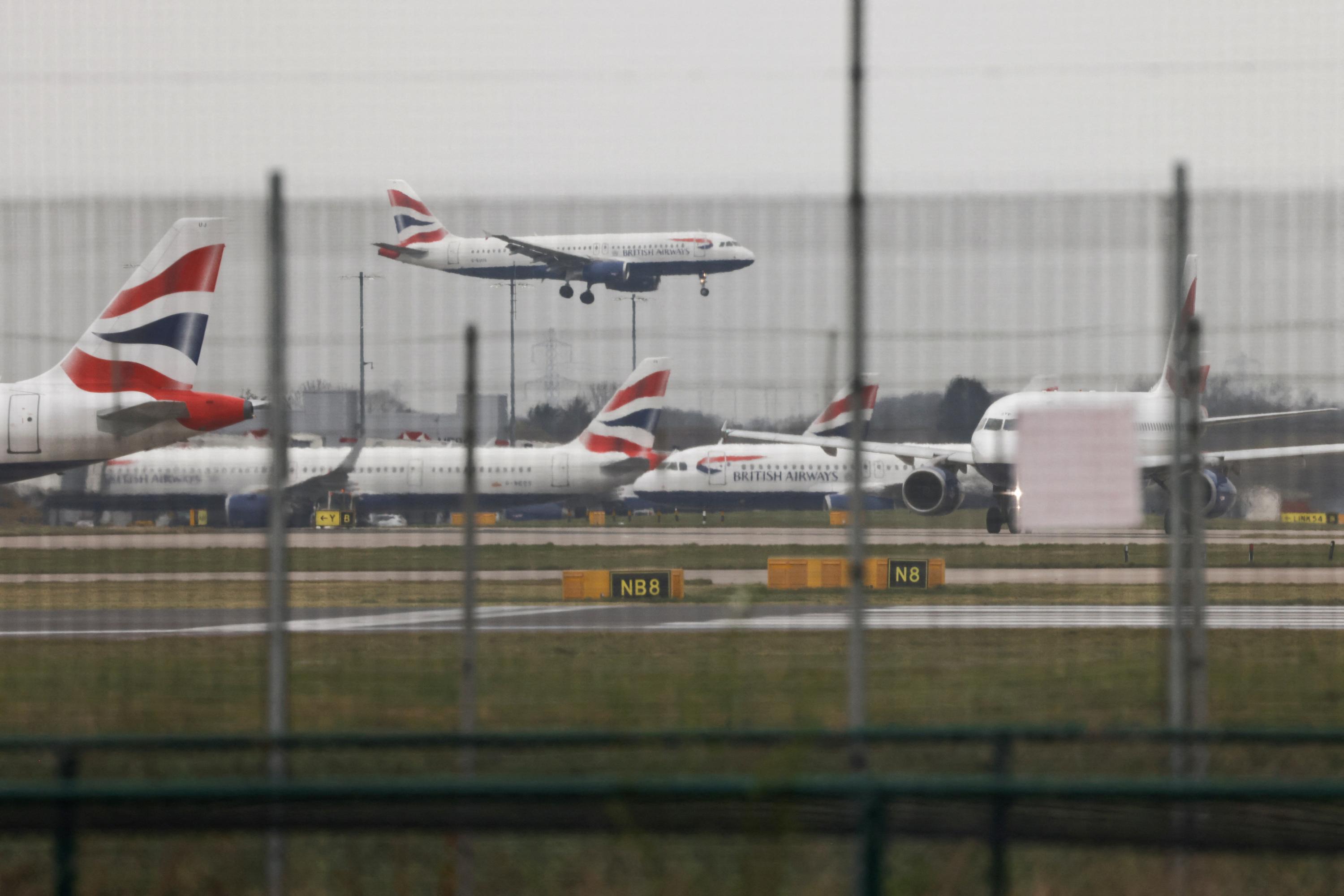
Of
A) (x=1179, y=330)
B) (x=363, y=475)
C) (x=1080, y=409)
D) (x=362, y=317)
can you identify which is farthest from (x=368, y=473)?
(x=1179, y=330)

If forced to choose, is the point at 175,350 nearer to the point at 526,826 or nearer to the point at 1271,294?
the point at 526,826

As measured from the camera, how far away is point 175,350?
7.35 metres

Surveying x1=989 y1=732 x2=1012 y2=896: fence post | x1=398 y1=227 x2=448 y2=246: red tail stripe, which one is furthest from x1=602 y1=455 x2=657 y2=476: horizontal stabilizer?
x1=989 y1=732 x2=1012 y2=896: fence post

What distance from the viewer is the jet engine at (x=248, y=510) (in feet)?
24.2

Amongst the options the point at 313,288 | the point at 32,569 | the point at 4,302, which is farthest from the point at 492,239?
the point at 32,569

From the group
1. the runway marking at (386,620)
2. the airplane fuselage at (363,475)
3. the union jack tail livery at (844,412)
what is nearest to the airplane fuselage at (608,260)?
the union jack tail livery at (844,412)

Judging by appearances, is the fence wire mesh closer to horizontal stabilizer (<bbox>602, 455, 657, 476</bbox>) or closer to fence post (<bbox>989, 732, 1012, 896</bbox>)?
fence post (<bbox>989, 732, 1012, 896</bbox>)

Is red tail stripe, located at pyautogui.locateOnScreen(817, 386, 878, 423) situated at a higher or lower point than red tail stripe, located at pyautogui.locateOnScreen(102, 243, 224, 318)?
lower

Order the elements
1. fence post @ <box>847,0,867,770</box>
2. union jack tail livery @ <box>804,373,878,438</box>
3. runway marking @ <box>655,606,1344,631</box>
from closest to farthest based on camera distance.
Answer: fence post @ <box>847,0,867,770</box> → union jack tail livery @ <box>804,373,878,438</box> → runway marking @ <box>655,606,1344,631</box>

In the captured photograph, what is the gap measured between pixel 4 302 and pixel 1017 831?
17.1 feet

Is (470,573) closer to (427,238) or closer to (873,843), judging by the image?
(427,238)

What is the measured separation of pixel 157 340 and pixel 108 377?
1.99 feet

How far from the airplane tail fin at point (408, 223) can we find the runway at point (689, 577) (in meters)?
1.60

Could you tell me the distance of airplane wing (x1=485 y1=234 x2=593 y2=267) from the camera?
700cm
